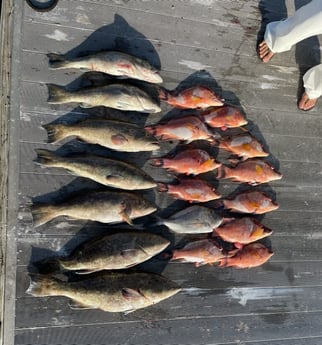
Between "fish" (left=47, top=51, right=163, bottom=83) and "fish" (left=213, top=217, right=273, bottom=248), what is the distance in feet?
4.17

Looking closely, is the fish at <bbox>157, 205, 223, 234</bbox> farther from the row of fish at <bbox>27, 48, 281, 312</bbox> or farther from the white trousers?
the white trousers

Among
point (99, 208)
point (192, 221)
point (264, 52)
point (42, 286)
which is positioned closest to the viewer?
point (42, 286)

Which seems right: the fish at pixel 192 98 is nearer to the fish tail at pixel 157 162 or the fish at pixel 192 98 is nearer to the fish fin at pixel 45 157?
the fish tail at pixel 157 162

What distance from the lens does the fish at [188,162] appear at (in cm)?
324

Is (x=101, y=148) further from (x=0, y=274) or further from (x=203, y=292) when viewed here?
(x=203, y=292)

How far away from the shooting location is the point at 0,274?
2959 millimetres

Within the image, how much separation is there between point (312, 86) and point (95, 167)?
6.28ft

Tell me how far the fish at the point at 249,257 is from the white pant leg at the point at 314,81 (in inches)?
52.5

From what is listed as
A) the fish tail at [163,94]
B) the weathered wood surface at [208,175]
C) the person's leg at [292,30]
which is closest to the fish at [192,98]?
the fish tail at [163,94]

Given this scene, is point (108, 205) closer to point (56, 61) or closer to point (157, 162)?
point (157, 162)

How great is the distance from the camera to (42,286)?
9.41 ft

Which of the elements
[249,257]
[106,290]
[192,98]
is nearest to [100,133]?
[192,98]

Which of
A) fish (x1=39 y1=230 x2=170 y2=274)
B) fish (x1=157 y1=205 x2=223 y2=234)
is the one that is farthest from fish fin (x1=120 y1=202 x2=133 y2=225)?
fish (x1=157 y1=205 x2=223 y2=234)

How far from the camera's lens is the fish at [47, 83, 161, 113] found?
10.0 ft
